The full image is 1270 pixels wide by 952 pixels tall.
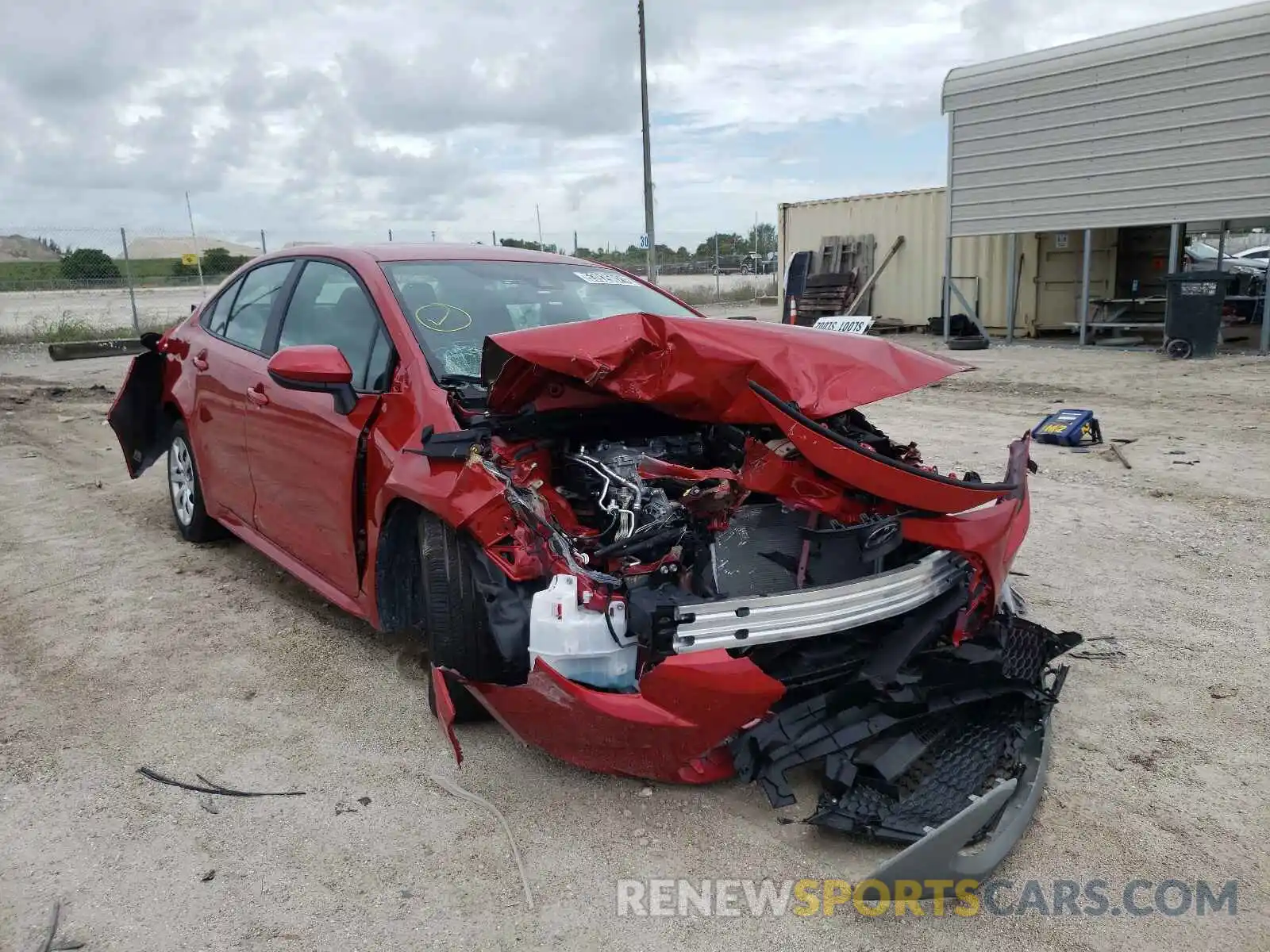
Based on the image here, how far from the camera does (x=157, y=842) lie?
103 inches

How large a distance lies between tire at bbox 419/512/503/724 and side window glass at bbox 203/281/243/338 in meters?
2.56

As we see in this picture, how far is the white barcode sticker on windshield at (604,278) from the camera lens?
14.0 feet

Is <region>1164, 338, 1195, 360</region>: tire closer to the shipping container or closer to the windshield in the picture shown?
the shipping container

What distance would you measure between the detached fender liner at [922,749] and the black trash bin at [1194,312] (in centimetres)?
1108

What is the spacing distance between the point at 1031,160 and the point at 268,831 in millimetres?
14865

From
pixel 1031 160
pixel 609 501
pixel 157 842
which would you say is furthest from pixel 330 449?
pixel 1031 160

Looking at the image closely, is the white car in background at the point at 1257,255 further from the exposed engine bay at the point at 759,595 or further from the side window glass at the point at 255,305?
the side window glass at the point at 255,305

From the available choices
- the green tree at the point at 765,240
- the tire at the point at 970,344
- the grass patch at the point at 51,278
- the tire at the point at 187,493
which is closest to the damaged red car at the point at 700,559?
the tire at the point at 187,493

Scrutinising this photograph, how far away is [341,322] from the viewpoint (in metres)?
3.76

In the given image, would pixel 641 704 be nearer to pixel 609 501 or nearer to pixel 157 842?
pixel 609 501

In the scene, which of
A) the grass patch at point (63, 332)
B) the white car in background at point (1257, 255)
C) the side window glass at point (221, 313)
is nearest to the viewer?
the side window glass at point (221, 313)

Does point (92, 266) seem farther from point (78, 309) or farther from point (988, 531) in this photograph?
point (988, 531)

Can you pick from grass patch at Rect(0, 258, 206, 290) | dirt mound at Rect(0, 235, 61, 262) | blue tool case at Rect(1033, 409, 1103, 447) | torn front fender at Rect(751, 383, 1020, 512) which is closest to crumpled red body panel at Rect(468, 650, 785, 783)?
torn front fender at Rect(751, 383, 1020, 512)

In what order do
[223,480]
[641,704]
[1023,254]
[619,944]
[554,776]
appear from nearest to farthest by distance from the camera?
1. [619,944]
2. [641,704]
3. [554,776]
4. [223,480]
5. [1023,254]
